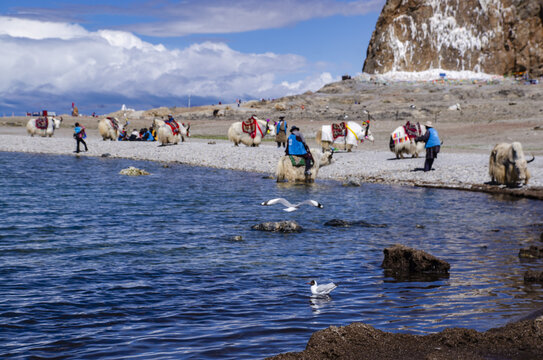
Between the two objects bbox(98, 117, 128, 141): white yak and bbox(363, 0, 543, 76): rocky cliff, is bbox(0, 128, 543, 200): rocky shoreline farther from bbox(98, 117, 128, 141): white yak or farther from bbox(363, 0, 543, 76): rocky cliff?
bbox(363, 0, 543, 76): rocky cliff

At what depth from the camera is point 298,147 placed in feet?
73.2

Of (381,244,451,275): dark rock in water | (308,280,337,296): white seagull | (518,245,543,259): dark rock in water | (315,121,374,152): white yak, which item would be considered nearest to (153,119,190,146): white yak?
A: (315,121,374,152): white yak

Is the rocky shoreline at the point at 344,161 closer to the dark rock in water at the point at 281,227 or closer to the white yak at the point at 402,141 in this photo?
the white yak at the point at 402,141

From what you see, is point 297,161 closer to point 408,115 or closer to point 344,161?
point 344,161

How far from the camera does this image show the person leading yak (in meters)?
22.0

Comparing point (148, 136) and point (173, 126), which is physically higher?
point (173, 126)

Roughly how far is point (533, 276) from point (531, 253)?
6.62 ft

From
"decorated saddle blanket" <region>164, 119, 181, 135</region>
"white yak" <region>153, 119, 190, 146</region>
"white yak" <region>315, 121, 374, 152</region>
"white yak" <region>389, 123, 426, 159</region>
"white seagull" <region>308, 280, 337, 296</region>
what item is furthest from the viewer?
"decorated saddle blanket" <region>164, 119, 181, 135</region>

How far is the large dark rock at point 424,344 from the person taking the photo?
505cm

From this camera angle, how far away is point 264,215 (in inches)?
634

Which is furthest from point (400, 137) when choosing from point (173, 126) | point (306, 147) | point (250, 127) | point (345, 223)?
point (173, 126)

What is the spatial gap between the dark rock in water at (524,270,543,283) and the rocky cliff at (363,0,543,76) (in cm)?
8958

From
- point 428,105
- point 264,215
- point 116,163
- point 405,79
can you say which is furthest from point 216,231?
point 405,79

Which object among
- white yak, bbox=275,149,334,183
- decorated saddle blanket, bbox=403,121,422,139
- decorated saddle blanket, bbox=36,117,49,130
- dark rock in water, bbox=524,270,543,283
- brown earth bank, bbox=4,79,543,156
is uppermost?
brown earth bank, bbox=4,79,543,156
